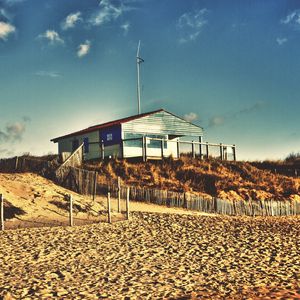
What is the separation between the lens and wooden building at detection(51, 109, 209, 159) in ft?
120

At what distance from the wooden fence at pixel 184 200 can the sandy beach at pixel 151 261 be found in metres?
4.58

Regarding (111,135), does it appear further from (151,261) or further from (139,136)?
(151,261)

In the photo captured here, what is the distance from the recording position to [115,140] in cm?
3725

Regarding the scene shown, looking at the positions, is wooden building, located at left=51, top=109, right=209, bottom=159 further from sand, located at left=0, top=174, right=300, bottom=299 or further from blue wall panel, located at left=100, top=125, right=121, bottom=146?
sand, located at left=0, top=174, right=300, bottom=299

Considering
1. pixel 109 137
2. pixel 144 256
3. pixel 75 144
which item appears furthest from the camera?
pixel 75 144

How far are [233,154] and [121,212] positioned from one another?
18970mm

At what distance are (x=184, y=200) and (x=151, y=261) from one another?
1270 centimetres

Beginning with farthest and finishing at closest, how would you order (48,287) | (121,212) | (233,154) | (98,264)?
1. (233,154)
2. (121,212)
3. (98,264)
4. (48,287)

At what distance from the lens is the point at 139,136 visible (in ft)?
125

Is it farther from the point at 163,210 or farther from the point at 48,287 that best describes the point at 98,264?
the point at 163,210

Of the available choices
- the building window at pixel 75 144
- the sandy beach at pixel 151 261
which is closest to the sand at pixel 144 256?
the sandy beach at pixel 151 261

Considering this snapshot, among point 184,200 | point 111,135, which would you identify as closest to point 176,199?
point 184,200

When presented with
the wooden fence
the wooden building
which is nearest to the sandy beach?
the wooden fence

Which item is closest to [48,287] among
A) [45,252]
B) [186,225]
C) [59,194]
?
[45,252]
